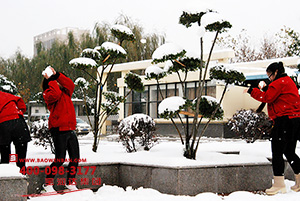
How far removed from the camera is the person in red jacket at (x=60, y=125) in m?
5.60

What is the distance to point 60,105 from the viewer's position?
5699mm

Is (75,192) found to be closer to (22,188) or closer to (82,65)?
(22,188)

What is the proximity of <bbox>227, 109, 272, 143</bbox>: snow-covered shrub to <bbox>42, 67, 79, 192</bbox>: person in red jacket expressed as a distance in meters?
10.00

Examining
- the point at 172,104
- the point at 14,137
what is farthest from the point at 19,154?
the point at 172,104

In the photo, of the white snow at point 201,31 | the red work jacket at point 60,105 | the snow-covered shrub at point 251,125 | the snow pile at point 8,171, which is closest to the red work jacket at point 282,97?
the white snow at point 201,31

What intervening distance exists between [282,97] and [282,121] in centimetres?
33

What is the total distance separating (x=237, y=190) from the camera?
20.6ft

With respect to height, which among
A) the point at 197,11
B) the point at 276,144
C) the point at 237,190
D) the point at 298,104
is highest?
the point at 197,11

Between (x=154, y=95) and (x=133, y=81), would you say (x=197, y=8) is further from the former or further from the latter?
(x=154, y=95)

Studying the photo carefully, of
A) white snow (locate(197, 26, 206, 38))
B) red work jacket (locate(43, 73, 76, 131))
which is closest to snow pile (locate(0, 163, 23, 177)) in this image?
red work jacket (locate(43, 73, 76, 131))

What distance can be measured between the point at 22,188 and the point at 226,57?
66.2 ft

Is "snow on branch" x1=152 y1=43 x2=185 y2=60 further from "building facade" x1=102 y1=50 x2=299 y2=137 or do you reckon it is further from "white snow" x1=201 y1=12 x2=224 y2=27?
"building facade" x1=102 y1=50 x2=299 y2=137

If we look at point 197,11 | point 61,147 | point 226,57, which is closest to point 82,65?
point 197,11

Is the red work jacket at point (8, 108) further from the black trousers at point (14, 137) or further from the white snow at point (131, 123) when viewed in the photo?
the white snow at point (131, 123)
